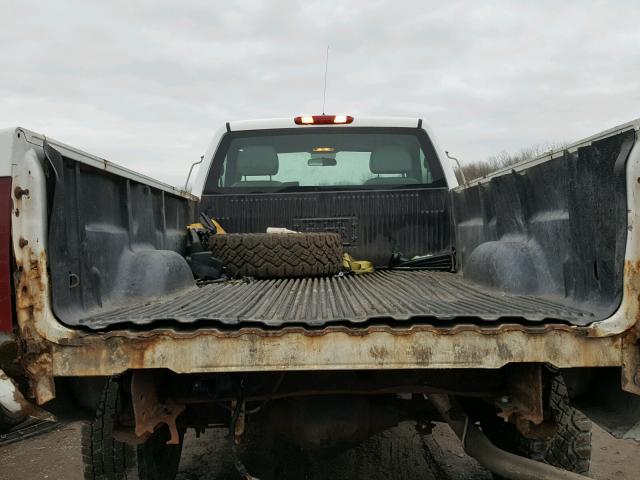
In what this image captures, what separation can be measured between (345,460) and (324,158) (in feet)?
7.23

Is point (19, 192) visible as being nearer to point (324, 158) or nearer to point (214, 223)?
point (214, 223)

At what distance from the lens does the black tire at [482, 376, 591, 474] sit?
7.92 feet

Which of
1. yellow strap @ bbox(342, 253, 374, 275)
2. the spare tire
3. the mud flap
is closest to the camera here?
the mud flap

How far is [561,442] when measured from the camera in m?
2.76

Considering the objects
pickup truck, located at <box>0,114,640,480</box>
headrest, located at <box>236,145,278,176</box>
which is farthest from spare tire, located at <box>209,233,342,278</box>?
headrest, located at <box>236,145,278,176</box>

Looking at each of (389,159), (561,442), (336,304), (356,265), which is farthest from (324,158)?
(561,442)

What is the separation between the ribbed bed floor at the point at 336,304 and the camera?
1.81 meters

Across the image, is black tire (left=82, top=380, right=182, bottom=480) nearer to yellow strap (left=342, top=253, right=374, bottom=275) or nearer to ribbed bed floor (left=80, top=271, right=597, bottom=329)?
ribbed bed floor (left=80, top=271, right=597, bottom=329)

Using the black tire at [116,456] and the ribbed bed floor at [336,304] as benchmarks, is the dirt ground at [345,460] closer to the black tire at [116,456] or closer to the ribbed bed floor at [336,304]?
the black tire at [116,456]

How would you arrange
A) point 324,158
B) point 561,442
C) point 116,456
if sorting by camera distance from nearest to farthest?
1. point 116,456
2. point 561,442
3. point 324,158

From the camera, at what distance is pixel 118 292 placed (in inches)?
90.0

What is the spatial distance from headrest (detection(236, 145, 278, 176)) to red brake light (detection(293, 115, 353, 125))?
1.08 ft

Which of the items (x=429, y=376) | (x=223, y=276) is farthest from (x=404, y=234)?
(x=429, y=376)

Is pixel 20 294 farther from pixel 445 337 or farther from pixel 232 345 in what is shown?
pixel 445 337
